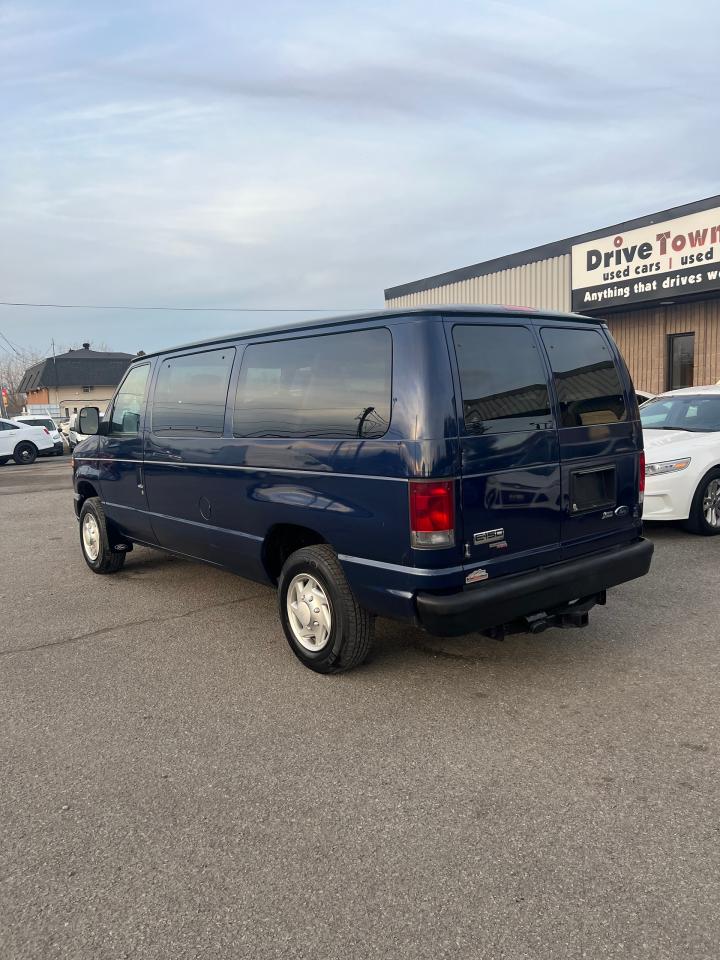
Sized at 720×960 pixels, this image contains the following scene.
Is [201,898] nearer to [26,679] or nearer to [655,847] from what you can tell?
[655,847]

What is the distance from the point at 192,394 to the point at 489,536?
266 cm

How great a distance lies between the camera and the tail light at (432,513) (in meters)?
3.63

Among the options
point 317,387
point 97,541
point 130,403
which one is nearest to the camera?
point 317,387

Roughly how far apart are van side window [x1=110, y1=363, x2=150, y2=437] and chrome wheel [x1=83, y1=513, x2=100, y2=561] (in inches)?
41.1

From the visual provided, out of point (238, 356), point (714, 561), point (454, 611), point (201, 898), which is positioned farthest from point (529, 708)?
point (714, 561)

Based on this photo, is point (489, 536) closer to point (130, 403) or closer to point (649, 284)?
point (130, 403)

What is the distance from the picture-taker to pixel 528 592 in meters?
3.96

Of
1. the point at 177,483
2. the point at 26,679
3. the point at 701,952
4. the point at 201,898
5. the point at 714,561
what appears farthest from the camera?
the point at 714,561

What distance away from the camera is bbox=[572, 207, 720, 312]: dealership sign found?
1459cm

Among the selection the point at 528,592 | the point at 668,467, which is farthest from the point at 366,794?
the point at 668,467


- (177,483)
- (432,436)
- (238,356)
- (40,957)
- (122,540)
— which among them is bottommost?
(40,957)

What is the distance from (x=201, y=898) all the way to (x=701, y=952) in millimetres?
1546

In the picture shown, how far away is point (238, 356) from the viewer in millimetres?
5027

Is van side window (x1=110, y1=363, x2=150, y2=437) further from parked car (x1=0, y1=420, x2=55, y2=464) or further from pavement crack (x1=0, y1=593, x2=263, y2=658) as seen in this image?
parked car (x1=0, y1=420, x2=55, y2=464)
